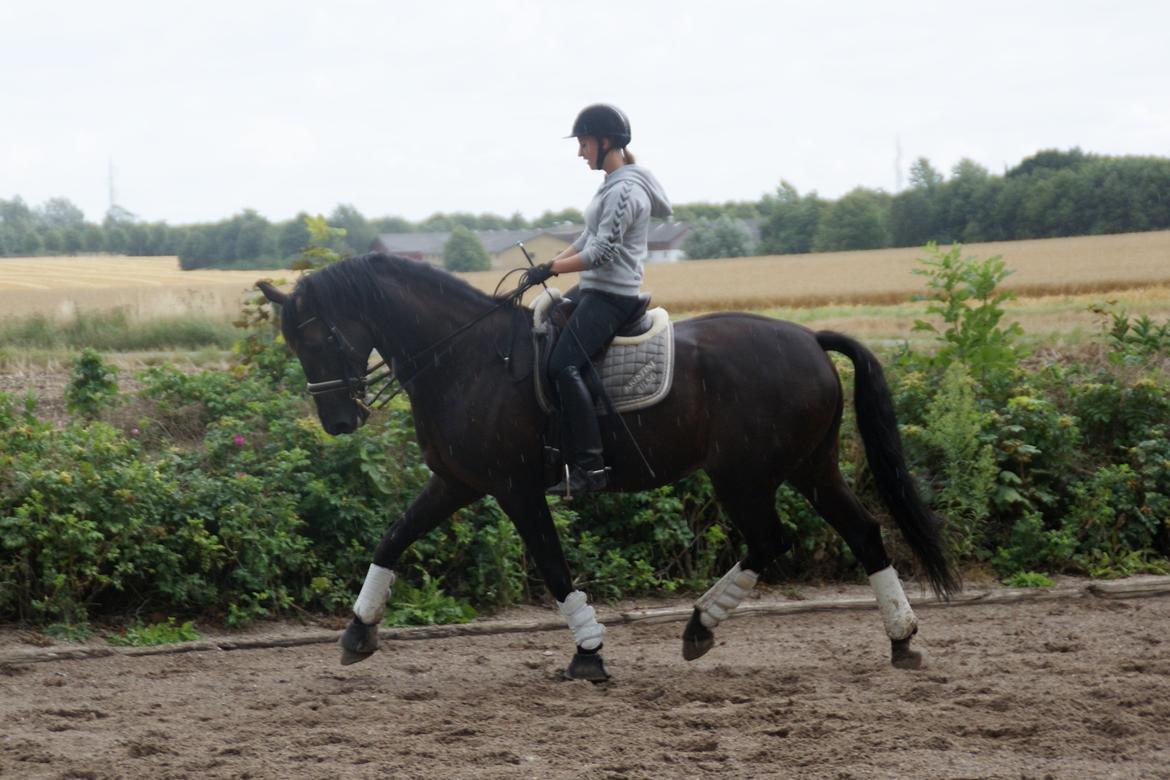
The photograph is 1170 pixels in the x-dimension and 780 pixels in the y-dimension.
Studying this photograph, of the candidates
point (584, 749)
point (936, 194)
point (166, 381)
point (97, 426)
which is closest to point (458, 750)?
point (584, 749)

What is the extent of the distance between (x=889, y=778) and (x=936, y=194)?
2615cm

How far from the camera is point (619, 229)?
6.36 metres

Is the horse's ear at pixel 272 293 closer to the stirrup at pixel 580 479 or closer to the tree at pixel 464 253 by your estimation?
the stirrup at pixel 580 479

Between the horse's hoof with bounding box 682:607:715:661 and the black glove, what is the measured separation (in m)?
2.05

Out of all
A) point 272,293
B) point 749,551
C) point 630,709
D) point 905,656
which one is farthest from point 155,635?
point 905,656

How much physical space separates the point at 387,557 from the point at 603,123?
266 centimetres

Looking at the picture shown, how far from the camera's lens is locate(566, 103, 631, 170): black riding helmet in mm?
6516

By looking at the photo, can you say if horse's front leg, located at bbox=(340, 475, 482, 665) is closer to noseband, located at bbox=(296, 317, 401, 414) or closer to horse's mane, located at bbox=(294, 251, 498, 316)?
noseband, located at bbox=(296, 317, 401, 414)

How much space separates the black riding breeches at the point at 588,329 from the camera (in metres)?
6.44

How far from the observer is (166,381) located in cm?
997

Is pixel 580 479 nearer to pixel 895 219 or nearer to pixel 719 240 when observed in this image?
pixel 895 219

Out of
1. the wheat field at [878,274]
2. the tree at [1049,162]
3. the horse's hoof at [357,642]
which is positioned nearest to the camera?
the horse's hoof at [357,642]

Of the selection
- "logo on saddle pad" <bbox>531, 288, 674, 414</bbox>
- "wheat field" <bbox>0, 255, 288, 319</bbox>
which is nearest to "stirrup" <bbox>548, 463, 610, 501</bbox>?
"logo on saddle pad" <bbox>531, 288, 674, 414</bbox>

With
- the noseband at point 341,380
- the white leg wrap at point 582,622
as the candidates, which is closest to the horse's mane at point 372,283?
the noseband at point 341,380
